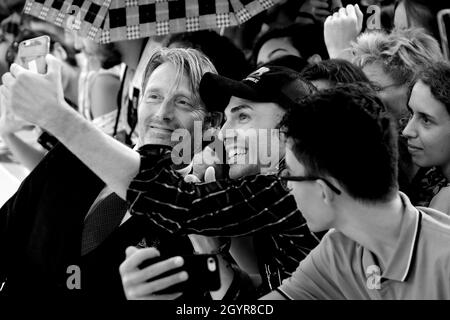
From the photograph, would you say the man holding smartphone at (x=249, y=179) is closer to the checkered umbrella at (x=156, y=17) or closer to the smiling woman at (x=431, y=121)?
the smiling woman at (x=431, y=121)

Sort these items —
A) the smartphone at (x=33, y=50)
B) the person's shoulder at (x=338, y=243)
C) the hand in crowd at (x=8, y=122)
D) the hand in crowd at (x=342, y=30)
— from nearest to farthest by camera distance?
the person's shoulder at (x=338, y=243)
the smartphone at (x=33, y=50)
the hand in crowd at (x=342, y=30)
the hand in crowd at (x=8, y=122)

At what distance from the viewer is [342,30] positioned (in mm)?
2248

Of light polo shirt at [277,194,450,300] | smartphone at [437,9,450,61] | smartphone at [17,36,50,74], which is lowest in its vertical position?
light polo shirt at [277,194,450,300]

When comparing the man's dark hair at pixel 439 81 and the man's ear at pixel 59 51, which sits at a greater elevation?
the man's ear at pixel 59 51

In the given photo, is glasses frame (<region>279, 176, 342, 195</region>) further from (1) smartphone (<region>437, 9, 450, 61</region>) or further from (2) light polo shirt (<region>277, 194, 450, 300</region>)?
(1) smartphone (<region>437, 9, 450, 61</region>)

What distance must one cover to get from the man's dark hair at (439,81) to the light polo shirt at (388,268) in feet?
1.48

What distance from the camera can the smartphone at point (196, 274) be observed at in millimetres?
1373

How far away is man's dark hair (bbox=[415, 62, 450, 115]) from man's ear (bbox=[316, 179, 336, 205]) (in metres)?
0.61

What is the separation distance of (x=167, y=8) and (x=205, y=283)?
130 centimetres

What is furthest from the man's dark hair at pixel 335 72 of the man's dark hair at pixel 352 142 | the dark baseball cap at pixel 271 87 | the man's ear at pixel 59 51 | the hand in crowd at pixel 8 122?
the man's ear at pixel 59 51

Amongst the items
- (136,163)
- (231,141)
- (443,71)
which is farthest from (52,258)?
(443,71)

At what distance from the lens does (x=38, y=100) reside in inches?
55.5

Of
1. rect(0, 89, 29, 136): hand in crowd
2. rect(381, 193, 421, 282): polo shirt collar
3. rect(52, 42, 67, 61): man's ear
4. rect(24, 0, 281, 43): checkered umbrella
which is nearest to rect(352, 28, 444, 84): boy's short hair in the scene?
rect(24, 0, 281, 43): checkered umbrella

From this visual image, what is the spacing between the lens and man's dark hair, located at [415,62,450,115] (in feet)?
6.02
